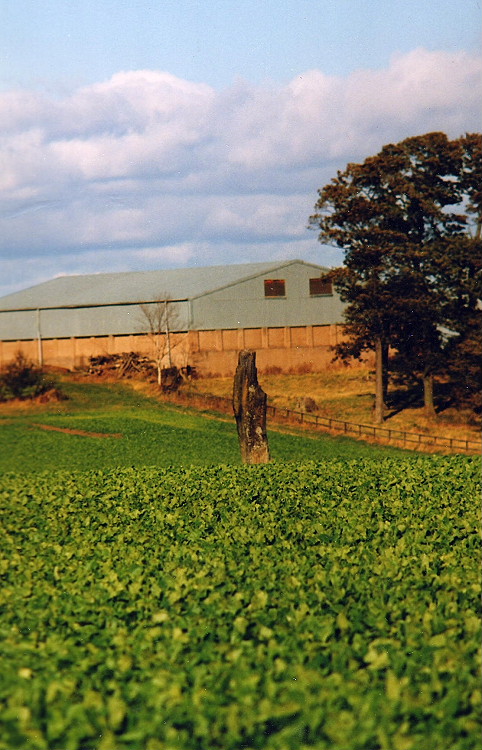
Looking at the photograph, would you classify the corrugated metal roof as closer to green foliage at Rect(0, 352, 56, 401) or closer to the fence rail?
green foliage at Rect(0, 352, 56, 401)

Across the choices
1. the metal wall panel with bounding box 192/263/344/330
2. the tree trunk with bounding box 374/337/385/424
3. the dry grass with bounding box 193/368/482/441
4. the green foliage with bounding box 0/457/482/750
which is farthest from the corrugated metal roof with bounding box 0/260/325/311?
the green foliage with bounding box 0/457/482/750

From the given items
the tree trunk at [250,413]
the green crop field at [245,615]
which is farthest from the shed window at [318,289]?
the green crop field at [245,615]

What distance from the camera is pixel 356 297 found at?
5266cm

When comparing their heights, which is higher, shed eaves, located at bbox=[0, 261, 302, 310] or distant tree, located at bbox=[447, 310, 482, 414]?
shed eaves, located at bbox=[0, 261, 302, 310]

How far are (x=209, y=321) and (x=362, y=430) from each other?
21.2 metres

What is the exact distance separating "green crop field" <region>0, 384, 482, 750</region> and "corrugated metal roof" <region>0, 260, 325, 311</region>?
51.5 m

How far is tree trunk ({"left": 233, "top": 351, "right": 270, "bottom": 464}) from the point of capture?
1082 inches

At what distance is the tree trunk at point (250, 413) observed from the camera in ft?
90.2

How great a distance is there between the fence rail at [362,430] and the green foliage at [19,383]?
10324 mm

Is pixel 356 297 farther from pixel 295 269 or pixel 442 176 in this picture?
pixel 295 269

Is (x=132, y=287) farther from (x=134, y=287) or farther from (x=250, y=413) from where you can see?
(x=250, y=413)

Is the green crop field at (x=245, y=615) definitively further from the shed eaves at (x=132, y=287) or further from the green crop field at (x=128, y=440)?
the shed eaves at (x=132, y=287)

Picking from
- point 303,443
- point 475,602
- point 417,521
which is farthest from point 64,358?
point 475,602

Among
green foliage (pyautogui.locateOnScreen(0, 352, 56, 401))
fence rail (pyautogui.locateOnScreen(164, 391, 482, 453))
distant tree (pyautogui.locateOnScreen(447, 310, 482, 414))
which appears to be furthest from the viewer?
green foliage (pyautogui.locateOnScreen(0, 352, 56, 401))
